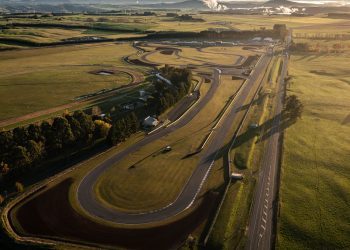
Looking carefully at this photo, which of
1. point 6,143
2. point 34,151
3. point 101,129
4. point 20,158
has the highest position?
point 6,143

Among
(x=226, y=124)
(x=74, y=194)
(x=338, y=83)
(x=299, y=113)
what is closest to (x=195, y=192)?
(x=74, y=194)

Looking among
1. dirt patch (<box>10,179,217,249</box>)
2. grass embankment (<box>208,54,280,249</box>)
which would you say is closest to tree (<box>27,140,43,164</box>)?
dirt patch (<box>10,179,217,249</box>)

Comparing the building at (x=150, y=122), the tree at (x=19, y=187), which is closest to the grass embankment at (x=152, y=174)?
the building at (x=150, y=122)

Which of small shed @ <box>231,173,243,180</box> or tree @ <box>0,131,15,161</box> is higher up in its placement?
tree @ <box>0,131,15,161</box>

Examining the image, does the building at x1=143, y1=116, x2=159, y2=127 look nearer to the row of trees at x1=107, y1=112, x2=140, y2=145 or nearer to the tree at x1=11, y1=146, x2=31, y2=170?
the row of trees at x1=107, y1=112, x2=140, y2=145

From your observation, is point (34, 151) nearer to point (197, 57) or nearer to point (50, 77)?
point (50, 77)

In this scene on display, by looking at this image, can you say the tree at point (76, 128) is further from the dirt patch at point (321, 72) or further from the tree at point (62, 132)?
the dirt patch at point (321, 72)

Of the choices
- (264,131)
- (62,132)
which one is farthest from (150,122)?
(264,131)
